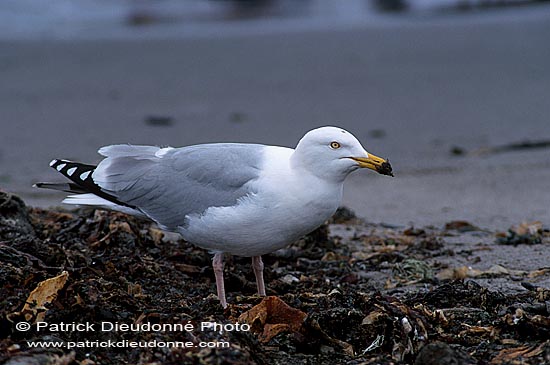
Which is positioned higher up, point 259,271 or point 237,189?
point 237,189

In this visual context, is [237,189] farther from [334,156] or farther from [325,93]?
[325,93]

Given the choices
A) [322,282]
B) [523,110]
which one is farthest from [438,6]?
[322,282]

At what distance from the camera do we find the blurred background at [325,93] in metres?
7.97

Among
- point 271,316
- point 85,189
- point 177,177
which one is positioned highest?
point 177,177

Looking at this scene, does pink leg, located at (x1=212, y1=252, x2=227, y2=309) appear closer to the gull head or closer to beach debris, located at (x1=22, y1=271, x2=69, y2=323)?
the gull head

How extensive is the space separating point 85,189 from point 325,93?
666 centimetres

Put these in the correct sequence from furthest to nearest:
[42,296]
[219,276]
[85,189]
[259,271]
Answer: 1. [85,189]
2. [259,271]
3. [219,276]
4. [42,296]

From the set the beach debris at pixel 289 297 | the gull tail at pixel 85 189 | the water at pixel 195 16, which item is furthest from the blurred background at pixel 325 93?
the gull tail at pixel 85 189

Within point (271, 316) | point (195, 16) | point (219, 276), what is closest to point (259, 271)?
point (219, 276)

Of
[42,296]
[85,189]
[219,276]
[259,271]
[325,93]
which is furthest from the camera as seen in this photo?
[325,93]

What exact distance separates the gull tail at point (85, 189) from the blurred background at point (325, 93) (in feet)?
7.32

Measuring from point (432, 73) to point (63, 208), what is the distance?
7.03 m

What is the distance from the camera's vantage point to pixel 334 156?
4402mm

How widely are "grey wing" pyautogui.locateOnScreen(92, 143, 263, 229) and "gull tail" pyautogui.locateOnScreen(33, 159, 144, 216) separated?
0.11 feet
